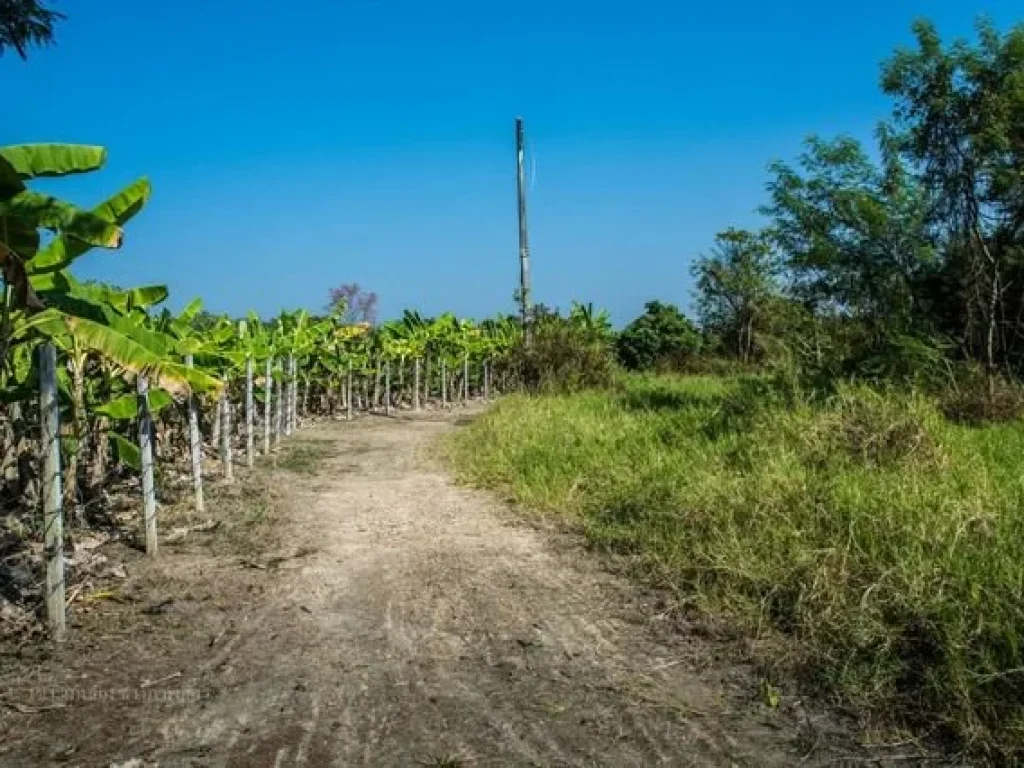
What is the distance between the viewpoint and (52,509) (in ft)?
15.5

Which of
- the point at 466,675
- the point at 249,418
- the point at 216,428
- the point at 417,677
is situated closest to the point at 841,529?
the point at 466,675

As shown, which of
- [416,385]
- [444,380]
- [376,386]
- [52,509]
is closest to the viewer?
[52,509]

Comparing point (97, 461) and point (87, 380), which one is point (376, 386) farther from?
point (87, 380)

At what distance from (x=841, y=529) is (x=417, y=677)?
106 inches

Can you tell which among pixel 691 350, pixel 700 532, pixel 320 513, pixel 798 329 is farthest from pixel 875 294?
pixel 691 350

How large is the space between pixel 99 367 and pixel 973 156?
986 cm

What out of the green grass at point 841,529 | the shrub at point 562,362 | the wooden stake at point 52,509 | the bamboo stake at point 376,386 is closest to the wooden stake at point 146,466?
the wooden stake at point 52,509

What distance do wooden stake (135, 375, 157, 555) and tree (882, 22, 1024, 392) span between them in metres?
8.58

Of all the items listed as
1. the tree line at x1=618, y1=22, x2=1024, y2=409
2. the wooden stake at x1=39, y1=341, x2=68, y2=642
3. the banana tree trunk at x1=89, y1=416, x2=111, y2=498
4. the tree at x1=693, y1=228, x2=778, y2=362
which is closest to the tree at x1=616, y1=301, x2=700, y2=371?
the tree at x1=693, y1=228, x2=778, y2=362

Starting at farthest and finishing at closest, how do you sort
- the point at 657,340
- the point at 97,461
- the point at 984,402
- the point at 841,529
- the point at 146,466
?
the point at 657,340 < the point at 984,402 < the point at 97,461 < the point at 146,466 < the point at 841,529

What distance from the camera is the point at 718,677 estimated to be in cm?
420

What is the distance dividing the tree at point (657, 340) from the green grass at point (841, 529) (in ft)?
A: 56.8

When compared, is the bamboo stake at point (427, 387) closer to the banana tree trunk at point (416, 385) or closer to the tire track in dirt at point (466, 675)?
the banana tree trunk at point (416, 385)

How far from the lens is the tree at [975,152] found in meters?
9.80
